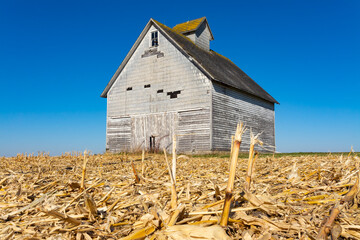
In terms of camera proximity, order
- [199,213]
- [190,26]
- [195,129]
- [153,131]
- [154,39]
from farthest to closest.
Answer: [190,26]
[154,39]
[153,131]
[195,129]
[199,213]

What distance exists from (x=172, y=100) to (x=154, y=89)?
1.64m

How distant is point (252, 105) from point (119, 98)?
9.54 metres

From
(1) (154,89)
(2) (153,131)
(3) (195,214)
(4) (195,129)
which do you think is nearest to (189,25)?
(1) (154,89)

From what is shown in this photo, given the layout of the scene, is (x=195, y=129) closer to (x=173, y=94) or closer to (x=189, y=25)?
(x=173, y=94)

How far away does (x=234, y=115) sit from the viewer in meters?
19.5

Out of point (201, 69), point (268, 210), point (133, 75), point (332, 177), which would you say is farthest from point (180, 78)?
point (268, 210)

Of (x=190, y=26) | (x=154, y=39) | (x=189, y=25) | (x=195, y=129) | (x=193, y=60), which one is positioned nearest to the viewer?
(x=195, y=129)

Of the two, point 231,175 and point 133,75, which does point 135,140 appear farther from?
point 231,175

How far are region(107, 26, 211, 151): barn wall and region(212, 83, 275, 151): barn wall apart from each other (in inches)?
32.7

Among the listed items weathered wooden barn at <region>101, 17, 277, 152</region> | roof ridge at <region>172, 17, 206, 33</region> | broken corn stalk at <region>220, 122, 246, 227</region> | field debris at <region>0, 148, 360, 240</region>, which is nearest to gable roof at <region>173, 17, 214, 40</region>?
roof ridge at <region>172, 17, 206, 33</region>

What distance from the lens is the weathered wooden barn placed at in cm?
1784

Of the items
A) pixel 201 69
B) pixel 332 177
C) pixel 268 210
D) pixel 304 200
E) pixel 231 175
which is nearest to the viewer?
pixel 231 175

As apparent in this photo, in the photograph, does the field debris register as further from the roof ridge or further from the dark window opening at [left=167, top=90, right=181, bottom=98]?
the roof ridge

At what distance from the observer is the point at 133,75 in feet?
68.2
